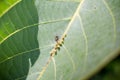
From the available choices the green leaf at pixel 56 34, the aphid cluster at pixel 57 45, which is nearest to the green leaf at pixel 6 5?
the green leaf at pixel 56 34

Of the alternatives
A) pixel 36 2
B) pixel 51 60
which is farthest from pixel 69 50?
pixel 36 2

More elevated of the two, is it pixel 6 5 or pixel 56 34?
pixel 6 5

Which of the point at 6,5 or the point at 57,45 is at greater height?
the point at 6,5

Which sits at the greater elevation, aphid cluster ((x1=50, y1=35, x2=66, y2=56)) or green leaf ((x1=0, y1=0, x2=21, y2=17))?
green leaf ((x1=0, y1=0, x2=21, y2=17))

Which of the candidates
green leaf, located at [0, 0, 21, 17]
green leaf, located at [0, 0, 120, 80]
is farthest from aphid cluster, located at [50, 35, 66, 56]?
green leaf, located at [0, 0, 21, 17]

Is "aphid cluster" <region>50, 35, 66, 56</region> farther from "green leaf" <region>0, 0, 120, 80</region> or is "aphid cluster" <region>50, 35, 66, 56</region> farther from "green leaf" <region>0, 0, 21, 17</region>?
"green leaf" <region>0, 0, 21, 17</region>

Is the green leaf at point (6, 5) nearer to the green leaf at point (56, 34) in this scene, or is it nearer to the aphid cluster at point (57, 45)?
the green leaf at point (56, 34)

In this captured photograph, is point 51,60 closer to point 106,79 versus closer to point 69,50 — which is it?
point 69,50

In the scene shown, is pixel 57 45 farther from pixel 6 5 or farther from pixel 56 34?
pixel 6 5

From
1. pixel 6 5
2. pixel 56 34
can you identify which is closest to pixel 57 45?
pixel 56 34
